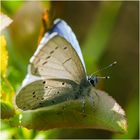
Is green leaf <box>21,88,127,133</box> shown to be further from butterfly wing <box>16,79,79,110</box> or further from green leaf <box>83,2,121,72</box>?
green leaf <box>83,2,121,72</box>

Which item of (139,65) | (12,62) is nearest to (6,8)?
(12,62)

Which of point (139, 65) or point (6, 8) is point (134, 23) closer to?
point (139, 65)

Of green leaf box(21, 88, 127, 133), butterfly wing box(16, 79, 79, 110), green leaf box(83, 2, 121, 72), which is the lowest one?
green leaf box(21, 88, 127, 133)

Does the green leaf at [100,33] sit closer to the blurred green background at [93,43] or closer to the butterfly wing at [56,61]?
the blurred green background at [93,43]

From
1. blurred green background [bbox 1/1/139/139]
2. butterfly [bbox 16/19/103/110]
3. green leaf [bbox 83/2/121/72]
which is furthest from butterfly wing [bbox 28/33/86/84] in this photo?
green leaf [bbox 83/2/121/72]

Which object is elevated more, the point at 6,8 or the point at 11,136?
the point at 6,8

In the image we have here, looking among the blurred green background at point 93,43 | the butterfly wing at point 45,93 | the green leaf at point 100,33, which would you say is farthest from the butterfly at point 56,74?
the green leaf at point 100,33
